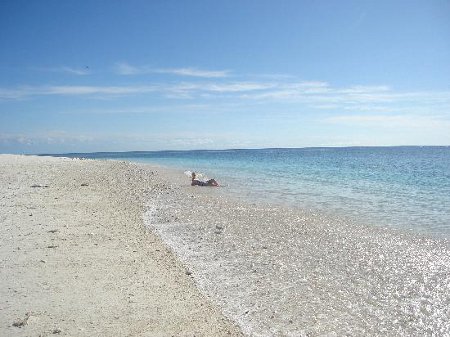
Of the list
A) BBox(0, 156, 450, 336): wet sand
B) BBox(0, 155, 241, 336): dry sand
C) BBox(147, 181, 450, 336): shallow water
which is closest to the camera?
BBox(0, 155, 241, 336): dry sand

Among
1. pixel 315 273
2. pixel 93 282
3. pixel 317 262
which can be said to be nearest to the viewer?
pixel 93 282

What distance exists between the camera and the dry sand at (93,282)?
18.6 ft

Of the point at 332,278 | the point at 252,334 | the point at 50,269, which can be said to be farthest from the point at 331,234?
the point at 50,269

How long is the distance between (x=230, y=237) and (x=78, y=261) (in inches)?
166

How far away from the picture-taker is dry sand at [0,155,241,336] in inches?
223

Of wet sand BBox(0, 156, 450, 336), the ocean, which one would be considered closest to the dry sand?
wet sand BBox(0, 156, 450, 336)

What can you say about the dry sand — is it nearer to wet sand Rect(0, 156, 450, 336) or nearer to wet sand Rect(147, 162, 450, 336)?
wet sand Rect(0, 156, 450, 336)

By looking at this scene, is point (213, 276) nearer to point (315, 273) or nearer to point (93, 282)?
point (315, 273)

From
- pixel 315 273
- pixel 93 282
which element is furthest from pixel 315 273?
pixel 93 282

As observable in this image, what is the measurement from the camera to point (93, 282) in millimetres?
7133

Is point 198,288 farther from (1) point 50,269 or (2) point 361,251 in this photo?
(2) point 361,251

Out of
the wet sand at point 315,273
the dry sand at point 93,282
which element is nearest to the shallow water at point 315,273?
the wet sand at point 315,273

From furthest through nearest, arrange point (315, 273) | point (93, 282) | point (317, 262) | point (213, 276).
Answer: point (317, 262) → point (315, 273) → point (213, 276) → point (93, 282)

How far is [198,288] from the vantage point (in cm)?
734
